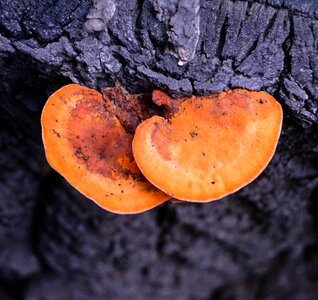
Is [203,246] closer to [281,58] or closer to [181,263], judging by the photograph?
[181,263]

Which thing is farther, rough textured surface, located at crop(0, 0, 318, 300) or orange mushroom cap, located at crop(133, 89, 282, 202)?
rough textured surface, located at crop(0, 0, 318, 300)

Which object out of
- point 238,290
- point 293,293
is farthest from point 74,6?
point 293,293

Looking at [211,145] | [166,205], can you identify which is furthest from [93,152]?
[166,205]

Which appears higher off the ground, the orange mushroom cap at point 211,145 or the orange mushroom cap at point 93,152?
the orange mushroom cap at point 211,145

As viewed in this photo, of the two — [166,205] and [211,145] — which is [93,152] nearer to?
[211,145]

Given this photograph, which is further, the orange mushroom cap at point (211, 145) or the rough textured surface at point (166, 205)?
the rough textured surface at point (166, 205)
